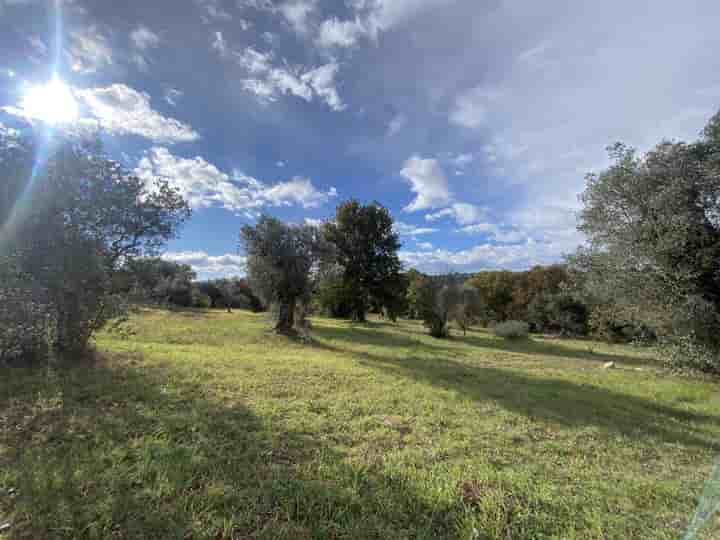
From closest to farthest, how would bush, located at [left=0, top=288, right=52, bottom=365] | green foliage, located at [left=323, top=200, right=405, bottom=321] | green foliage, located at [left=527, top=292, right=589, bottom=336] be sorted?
1. bush, located at [left=0, top=288, right=52, bottom=365]
2. green foliage, located at [left=323, top=200, right=405, bottom=321]
3. green foliage, located at [left=527, top=292, right=589, bottom=336]

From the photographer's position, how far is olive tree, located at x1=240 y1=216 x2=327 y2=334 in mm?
15359

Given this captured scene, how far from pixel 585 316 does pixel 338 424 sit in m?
43.4

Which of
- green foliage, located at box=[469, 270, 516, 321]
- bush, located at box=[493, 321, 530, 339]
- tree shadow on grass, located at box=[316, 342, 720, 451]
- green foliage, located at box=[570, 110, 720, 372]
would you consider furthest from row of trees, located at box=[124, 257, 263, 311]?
green foliage, located at box=[469, 270, 516, 321]

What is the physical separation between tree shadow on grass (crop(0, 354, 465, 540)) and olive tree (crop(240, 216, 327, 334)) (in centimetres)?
1103

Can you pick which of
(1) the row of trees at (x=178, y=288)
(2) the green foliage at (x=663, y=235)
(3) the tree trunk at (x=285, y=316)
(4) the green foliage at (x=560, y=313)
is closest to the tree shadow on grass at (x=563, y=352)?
(2) the green foliage at (x=663, y=235)

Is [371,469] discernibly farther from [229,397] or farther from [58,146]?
[58,146]

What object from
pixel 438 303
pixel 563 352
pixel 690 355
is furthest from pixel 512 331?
pixel 690 355

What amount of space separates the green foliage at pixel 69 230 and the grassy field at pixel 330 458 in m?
1.36

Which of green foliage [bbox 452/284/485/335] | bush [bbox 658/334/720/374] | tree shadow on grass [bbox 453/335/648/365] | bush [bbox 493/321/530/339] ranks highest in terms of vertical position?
green foliage [bbox 452/284/485/335]

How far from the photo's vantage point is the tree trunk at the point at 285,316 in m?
16.1

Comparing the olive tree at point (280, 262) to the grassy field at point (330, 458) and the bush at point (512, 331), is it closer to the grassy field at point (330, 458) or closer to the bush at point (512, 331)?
the grassy field at point (330, 458)

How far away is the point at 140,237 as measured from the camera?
301 inches

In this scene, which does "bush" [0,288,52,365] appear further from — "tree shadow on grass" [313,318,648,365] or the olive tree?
"tree shadow on grass" [313,318,648,365]

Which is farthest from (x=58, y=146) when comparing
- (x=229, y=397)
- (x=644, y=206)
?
(x=644, y=206)
